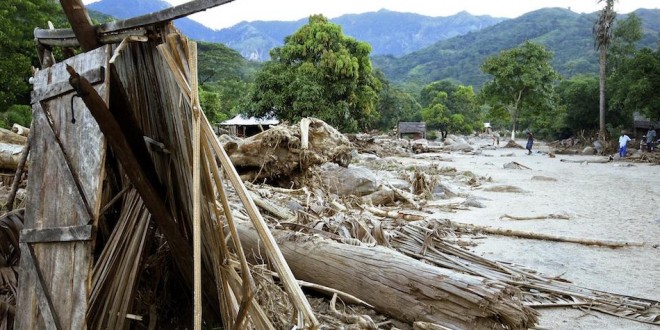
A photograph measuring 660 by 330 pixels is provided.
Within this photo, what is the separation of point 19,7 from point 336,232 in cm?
2323

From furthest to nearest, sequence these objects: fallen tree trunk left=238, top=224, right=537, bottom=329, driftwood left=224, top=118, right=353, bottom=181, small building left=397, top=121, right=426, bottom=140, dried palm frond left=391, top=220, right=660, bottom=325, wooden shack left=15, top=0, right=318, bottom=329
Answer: small building left=397, top=121, right=426, bottom=140
driftwood left=224, top=118, right=353, bottom=181
dried palm frond left=391, top=220, right=660, bottom=325
fallen tree trunk left=238, top=224, right=537, bottom=329
wooden shack left=15, top=0, right=318, bottom=329

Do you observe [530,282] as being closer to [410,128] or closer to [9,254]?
[9,254]

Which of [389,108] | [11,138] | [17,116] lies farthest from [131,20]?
[389,108]

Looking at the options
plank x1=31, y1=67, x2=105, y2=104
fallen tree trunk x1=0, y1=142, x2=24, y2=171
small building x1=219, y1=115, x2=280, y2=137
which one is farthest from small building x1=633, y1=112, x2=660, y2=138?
plank x1=31, y1=67, x2=105, y2=104

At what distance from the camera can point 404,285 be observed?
350 centimetres

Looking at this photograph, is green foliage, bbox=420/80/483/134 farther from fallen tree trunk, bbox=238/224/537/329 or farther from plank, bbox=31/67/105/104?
plank, bbox=31/67/105/104

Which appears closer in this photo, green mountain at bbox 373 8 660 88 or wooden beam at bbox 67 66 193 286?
wooden beam at bbox 67 66 193 286

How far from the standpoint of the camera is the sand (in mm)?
4684

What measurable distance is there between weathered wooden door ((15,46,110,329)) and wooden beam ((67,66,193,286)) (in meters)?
0.17

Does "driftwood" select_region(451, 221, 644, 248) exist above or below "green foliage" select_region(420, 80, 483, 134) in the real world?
below

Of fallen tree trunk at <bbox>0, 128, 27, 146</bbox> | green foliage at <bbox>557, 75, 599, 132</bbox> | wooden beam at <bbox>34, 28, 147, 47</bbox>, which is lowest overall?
fallen tree trunk at <bbox>0, 128, 27, 146</bbox>

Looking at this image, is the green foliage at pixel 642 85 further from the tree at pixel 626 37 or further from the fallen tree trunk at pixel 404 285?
the fallen tree trunk at pixel 404 285

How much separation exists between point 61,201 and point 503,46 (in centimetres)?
17546

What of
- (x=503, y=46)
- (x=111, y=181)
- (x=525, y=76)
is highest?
(x=503, y=46)
